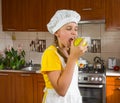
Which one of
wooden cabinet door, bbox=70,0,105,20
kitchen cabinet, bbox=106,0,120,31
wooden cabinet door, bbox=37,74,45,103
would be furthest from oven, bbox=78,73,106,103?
wooden cabinet door, bbox=70,0,105,20

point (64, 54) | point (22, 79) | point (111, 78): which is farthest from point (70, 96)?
point (22, 79)

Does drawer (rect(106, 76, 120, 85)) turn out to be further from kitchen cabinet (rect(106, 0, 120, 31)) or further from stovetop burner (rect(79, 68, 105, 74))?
kitchen cabinet (rect(106, 0, 120, 31))

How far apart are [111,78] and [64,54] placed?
5.76ft

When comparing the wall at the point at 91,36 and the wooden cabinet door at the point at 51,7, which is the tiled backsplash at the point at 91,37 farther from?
the wooden cabinet door at the point at 51,7

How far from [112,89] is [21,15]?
5.39 feet

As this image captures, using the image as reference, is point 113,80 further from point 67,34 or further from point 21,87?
point 67,34

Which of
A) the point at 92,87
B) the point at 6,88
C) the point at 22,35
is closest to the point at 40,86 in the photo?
the point at 6,88

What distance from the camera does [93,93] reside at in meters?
3.08

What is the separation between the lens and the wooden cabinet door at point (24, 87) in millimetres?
3268

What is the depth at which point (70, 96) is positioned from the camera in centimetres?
136

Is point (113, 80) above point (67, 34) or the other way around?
the other way around

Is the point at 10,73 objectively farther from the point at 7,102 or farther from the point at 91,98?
the point at 91,98

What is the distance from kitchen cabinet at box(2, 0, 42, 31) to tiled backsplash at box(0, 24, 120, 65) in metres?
0.27

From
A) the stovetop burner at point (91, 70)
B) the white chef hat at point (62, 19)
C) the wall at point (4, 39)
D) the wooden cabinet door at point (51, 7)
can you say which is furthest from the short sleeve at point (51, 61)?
the wall at point (4, 39)
